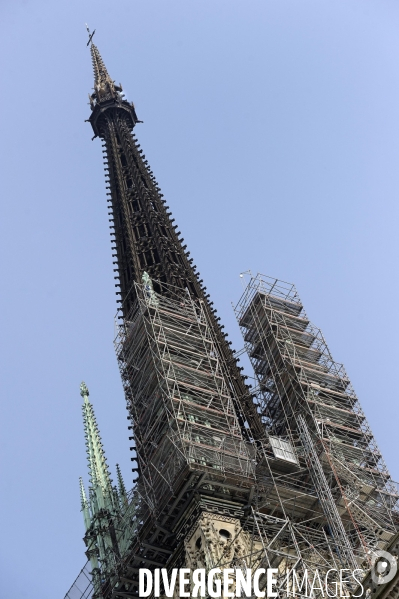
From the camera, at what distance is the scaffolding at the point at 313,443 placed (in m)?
49.9

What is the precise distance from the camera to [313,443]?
178 feet

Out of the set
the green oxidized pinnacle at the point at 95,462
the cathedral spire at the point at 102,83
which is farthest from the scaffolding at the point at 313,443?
the cathedral spire at the point at 102,83

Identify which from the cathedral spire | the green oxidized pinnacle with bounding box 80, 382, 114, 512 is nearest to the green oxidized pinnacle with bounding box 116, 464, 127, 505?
the green oxidized pinnacle with bounding box 80, 382, 114, 512

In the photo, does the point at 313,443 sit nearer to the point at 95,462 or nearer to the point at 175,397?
the point at 175,397

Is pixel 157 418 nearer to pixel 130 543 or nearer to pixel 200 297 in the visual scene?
pixel 130 543

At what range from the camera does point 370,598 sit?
3409 centimetres

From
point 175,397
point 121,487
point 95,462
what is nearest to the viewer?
point 175,397

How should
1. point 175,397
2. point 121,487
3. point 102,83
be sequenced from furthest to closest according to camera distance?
point 102,83 → point 121,487 → point 175,397

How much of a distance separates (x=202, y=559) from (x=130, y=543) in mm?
8931

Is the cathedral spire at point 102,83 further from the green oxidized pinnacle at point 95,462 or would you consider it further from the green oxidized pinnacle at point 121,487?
the green oxidized pinnacle at point 121,487

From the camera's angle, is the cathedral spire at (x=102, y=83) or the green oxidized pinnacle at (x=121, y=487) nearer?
the green oxidized pinnacle at (x=121, y=487)

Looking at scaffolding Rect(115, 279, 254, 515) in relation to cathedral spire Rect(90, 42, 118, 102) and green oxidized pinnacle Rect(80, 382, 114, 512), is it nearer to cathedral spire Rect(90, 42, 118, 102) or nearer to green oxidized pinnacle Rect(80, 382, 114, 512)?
green oxidized pinnacle Rect(80, 382, 114, 512)

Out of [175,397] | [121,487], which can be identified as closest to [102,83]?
[121,487]

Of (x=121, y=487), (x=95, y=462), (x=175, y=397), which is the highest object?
(x=95, y=462)
